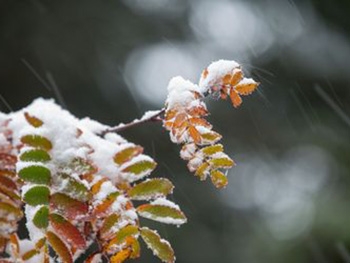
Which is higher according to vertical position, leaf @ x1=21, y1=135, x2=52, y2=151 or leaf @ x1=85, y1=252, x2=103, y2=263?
leaf @ x1=21, y1=135, x2=52, y2=151

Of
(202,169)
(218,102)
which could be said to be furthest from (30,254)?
(218,102)

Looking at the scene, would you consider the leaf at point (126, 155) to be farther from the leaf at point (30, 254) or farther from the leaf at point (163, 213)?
the leaf at point (30, 254)

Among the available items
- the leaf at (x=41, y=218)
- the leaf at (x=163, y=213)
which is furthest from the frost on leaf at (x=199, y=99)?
the leaf at (x=41, y=218)

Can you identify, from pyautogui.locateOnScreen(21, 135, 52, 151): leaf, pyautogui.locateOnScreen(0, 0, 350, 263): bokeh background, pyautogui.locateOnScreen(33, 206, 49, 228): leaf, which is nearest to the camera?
pyautogui.locateOnScreen(33, 206, 49, 228): leaf

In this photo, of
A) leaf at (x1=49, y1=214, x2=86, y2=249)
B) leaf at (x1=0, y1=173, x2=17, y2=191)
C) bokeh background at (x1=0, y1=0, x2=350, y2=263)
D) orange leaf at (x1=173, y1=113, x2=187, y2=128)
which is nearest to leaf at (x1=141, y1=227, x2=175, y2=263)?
leaf at (x1=49, y1=214, x2=86, y2=249)

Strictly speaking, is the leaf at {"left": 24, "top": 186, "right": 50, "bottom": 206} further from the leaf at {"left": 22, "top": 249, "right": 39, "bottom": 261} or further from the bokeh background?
the bokeh background

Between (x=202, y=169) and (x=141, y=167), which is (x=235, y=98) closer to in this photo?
(x=202, y=169)

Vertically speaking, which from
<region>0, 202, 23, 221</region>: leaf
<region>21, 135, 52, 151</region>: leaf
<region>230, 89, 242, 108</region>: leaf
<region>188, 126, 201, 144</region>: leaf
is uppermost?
<region>21, 135, 52, 151</region>: leaf
